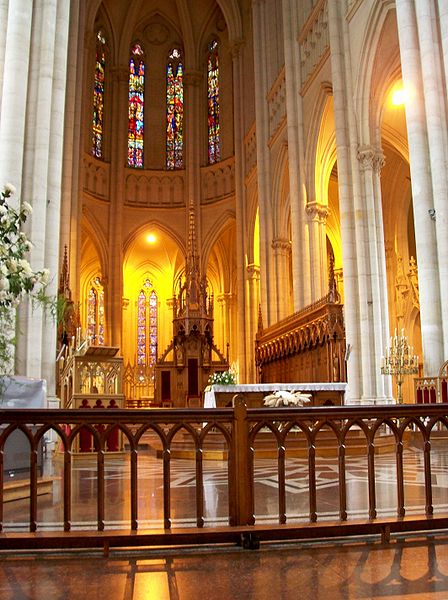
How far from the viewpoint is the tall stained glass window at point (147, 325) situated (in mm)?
29328

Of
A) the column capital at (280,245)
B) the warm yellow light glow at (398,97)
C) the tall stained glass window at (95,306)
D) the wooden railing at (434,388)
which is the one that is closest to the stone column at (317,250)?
the column capital at (280,245)

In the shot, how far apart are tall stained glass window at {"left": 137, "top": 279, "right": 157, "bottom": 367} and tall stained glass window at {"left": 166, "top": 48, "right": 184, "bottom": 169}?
6.50 meters

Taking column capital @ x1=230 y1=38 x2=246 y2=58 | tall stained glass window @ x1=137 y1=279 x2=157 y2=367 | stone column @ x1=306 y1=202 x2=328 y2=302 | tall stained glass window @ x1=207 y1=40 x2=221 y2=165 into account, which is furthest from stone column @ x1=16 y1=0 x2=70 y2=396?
tall stained glass window @ x1=137 y1=279 x2=157 y2=367

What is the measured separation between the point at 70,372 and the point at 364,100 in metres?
8.92

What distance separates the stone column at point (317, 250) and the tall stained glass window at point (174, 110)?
39.9 feet

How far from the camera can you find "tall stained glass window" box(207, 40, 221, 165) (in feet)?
90.2

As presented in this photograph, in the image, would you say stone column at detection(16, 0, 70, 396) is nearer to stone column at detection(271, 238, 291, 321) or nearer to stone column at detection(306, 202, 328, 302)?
stone column at detection(306, 202, 328, 302)

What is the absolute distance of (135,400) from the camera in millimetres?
25844

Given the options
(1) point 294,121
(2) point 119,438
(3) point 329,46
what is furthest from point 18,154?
(1) point 294,121

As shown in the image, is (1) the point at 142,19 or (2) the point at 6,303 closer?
(2) the point at 6,303

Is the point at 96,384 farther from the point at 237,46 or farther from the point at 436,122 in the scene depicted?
the point at 237,46

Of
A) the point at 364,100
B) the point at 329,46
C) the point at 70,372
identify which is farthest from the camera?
the point at 329,46

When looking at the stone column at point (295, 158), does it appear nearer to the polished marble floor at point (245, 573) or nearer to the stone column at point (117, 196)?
the stone column at point (117, 196)

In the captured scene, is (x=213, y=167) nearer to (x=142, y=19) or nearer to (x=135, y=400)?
(x=142, y=19)
